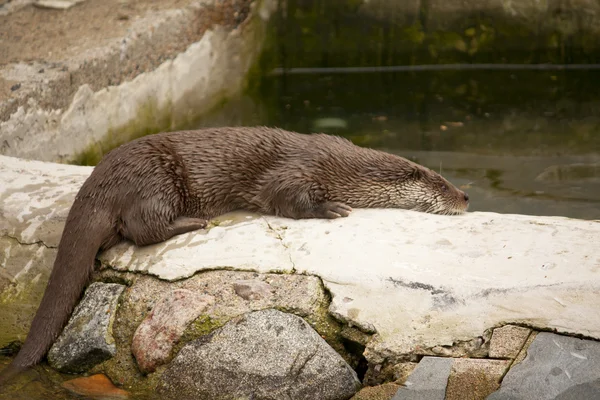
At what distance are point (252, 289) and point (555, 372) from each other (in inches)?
44.9

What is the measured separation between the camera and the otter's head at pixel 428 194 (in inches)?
159

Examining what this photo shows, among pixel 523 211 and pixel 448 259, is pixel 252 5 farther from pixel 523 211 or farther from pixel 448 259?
pixel 448 259

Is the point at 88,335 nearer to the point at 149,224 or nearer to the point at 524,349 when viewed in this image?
the point at 149,224

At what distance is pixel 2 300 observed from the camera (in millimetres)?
3713

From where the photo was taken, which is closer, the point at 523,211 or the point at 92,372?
the point at 92,372

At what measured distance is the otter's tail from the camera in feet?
11.0

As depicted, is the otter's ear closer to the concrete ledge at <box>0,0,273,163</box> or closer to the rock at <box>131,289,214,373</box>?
the rock at <box>131,289,214,373</box>

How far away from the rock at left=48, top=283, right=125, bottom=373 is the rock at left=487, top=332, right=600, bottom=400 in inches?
59.6

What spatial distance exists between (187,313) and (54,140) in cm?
239

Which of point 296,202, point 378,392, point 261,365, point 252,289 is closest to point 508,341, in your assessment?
point 378,392

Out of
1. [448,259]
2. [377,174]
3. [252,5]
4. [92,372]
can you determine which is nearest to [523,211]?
[377,174]

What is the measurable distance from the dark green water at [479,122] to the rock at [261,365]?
2207mm

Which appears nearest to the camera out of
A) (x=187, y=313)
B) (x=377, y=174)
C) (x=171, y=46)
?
(x=187, y=313)

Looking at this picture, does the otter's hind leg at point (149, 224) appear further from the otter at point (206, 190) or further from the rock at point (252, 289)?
the rock at point (252, 289)
